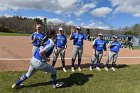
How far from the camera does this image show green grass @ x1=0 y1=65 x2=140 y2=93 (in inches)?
331

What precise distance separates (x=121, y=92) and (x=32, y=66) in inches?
129

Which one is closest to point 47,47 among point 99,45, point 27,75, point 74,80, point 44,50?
point 44,50

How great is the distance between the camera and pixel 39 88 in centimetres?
838

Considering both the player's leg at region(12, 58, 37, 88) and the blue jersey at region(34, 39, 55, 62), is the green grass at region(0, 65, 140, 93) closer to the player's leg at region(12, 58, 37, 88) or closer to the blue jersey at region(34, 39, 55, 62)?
the player's leg at region(12, 58, 37, 88)

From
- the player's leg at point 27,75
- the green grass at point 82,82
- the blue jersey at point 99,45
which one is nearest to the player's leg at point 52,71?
the green grass at point 82,82

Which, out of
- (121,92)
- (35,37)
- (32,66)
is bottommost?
(121,92)

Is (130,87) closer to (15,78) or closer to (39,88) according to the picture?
(39,88)

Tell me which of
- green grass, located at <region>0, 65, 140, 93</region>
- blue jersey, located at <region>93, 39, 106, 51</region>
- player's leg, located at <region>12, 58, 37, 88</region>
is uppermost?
blue jersey, located at <region>93, 39, 106, 51</region>

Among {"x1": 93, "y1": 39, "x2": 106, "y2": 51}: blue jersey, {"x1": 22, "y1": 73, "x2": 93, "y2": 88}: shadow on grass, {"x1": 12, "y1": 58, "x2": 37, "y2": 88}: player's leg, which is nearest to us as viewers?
{"x1": 12, "y1": 58, "x2": 37, "y2": 88}: player's leg

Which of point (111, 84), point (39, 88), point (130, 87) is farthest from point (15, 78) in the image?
point (130, 87)

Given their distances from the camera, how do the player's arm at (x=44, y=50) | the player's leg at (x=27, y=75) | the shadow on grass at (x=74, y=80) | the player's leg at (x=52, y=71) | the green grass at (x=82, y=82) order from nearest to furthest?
1. the player's arm at (x=44, y=50)
2. the player's leg at (x=52, y=71)
3. the player's leg at (x=27, y=75)
4. the green grass at (x=82, y=82)
5. the shadow on grass at (x=74, y=80)

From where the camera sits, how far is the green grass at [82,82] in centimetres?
840

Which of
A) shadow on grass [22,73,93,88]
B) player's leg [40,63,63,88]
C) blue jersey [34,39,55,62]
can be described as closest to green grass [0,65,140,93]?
shadow on grass [22,73,93,88]

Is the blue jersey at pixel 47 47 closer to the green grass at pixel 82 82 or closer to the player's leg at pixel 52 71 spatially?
the player's leg at pixel 52 71
